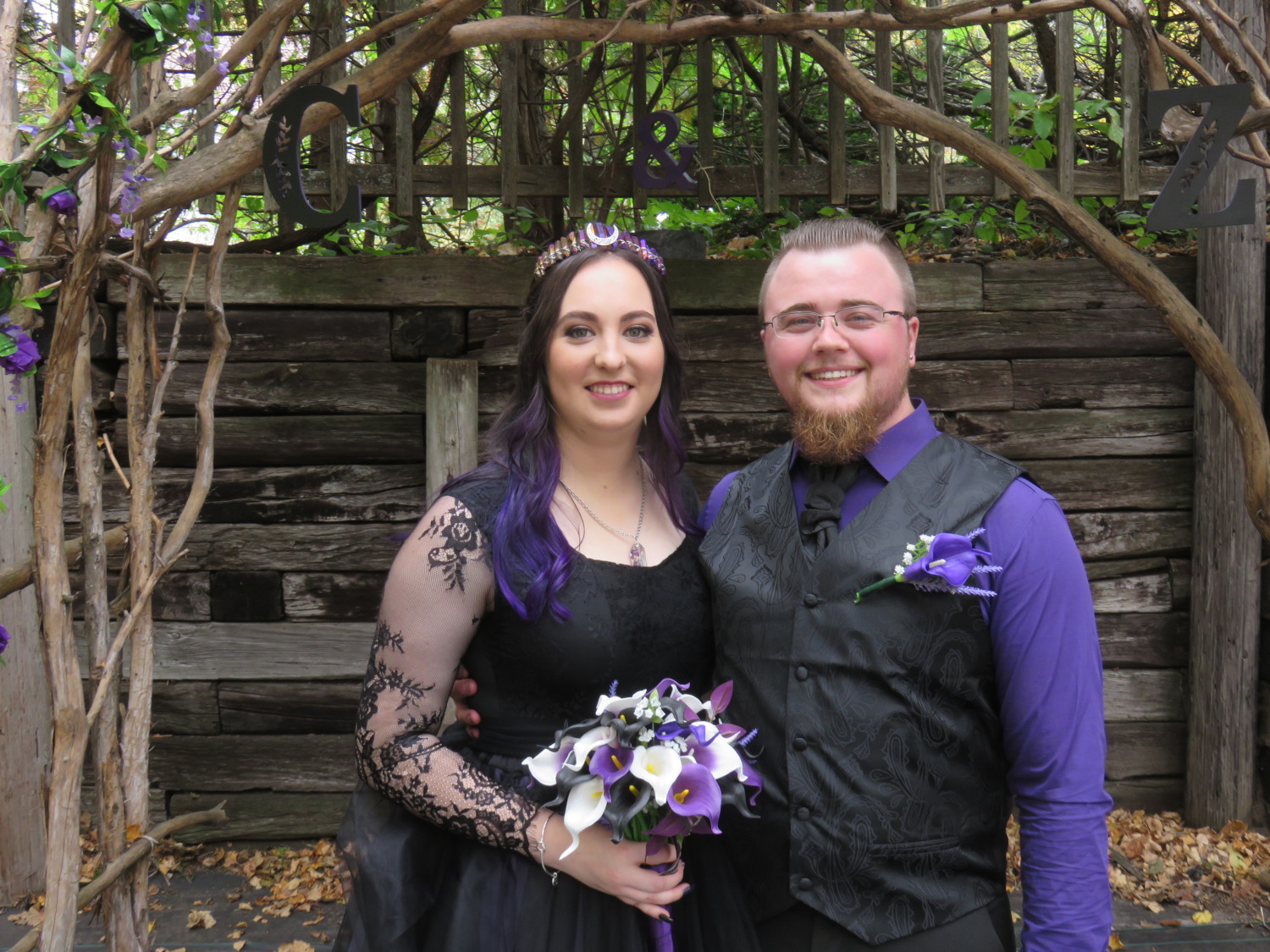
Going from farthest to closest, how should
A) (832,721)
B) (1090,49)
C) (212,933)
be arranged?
1. (1090,49)
2. (212,933)
3. (832,721)

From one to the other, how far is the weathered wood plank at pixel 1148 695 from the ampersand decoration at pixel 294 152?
327 centimetres

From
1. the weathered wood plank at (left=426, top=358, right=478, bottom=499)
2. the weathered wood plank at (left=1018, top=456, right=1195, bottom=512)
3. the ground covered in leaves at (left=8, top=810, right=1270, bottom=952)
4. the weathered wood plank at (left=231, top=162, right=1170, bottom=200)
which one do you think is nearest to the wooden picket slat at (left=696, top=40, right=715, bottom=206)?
the weathered wood plank at (left=231, top=162, right=1170, bottom=200)

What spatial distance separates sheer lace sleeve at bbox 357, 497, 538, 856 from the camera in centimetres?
178

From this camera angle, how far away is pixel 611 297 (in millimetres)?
2051

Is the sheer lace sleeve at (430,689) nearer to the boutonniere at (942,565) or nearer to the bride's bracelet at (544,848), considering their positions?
the bride's bracelet at (544,848)

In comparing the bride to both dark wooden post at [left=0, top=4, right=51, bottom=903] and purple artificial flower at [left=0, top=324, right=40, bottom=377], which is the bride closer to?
purple artificial flower at [left=0, top=324, right=40, bottom=377]

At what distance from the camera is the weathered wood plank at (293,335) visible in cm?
357

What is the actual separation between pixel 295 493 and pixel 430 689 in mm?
2040

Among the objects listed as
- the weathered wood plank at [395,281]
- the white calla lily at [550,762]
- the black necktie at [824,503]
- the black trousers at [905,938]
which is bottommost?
the black trousers at [905,938]

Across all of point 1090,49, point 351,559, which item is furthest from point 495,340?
point 1090,49

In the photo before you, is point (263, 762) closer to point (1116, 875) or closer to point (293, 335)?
point (293, 335)

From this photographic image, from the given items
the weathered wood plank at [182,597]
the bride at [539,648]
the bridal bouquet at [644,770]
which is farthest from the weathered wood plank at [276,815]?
the bridal bouquet at [644,770]

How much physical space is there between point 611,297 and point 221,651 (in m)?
2.43

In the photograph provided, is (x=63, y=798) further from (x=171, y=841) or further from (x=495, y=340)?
(x=495, y=340)
